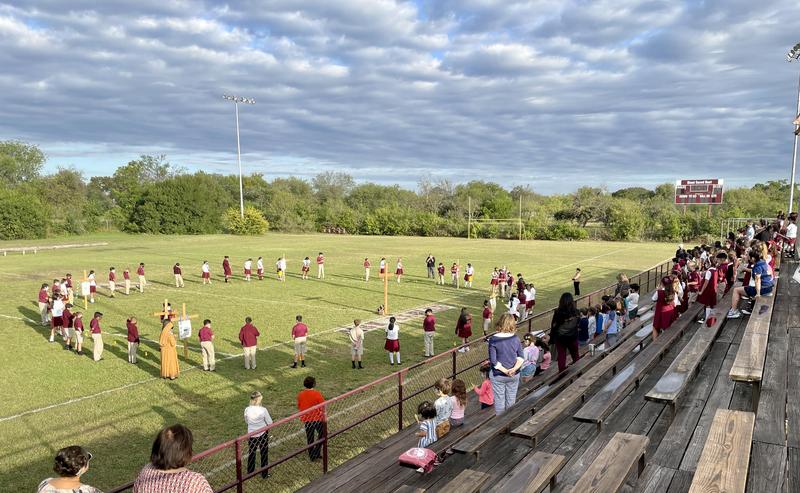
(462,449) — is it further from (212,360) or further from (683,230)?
(683,230)

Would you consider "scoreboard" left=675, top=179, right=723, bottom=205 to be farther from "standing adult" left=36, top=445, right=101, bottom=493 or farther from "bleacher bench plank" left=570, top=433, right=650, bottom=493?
"standing adult" left=36, top=445, right=101, bottom=493

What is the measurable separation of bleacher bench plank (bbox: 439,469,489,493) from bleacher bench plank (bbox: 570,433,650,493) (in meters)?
0.81

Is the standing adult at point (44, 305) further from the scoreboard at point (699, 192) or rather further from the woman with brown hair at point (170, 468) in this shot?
the scoreboard at point (699, 192)

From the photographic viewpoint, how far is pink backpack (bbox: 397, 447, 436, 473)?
550cm

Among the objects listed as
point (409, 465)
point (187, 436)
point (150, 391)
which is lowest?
point (150, 391)

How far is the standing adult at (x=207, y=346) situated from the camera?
42.4 feet

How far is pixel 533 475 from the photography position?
4.45 meters

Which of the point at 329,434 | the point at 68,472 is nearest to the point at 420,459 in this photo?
the point at 68,472

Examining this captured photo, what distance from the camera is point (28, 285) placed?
2766cm

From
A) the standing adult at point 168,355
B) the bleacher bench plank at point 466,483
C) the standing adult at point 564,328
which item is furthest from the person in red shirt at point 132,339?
the bleacher bench plank at point 466,483

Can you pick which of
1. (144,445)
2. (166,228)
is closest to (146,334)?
(144,445)

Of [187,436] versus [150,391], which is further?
[150,391]

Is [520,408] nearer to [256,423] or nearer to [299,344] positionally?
[256,423]

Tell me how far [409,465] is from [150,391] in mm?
8595
